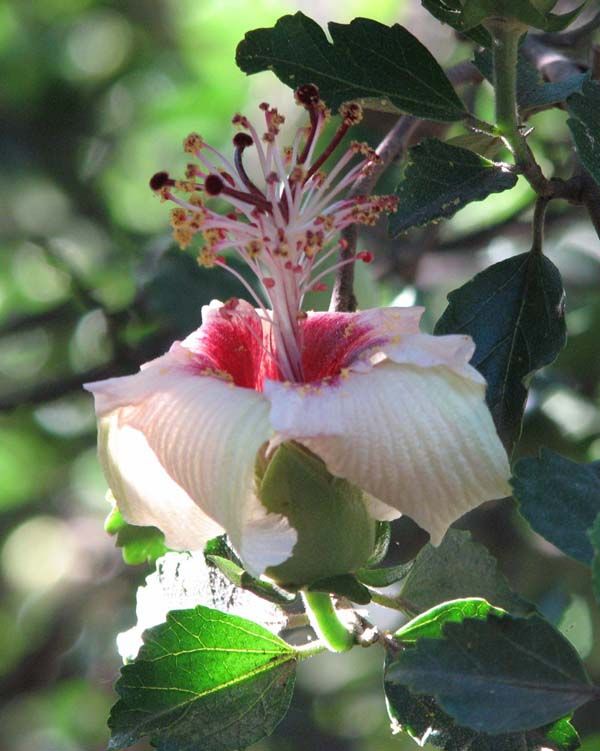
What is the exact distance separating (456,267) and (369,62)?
119 cm

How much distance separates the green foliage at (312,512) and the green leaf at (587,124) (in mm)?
322

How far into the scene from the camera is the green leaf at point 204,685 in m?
0.99

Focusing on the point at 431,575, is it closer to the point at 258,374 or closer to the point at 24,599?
the point at 258,374

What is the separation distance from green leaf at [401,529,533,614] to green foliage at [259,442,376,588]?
195mm

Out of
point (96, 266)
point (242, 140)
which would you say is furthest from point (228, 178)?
point (96, 266)

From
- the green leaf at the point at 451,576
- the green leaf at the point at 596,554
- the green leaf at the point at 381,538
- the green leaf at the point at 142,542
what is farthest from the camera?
the green leaf at the point at 142,542

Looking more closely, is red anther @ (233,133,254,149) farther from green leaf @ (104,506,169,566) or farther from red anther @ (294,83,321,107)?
green leaf @ (104,506,169,566)

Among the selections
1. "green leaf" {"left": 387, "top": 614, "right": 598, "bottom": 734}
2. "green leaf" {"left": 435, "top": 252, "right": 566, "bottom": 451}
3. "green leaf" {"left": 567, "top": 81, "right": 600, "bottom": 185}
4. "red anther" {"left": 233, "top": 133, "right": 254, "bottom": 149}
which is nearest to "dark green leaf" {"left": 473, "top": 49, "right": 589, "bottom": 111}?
"green leaf" {"left": 567, "top": 81, "right": 600, "bottom": 185}

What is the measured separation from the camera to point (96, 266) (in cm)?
232

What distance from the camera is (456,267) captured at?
220 cm

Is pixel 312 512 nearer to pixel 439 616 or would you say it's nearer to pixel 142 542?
pixel 439 616

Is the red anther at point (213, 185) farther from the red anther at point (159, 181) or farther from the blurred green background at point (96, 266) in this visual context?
the blurred green background at point (96, 266)

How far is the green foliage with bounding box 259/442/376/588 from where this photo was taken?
2.87ft

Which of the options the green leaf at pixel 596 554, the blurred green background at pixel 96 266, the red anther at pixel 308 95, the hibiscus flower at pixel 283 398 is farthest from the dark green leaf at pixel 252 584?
the blurred green background at pixel 96 266
